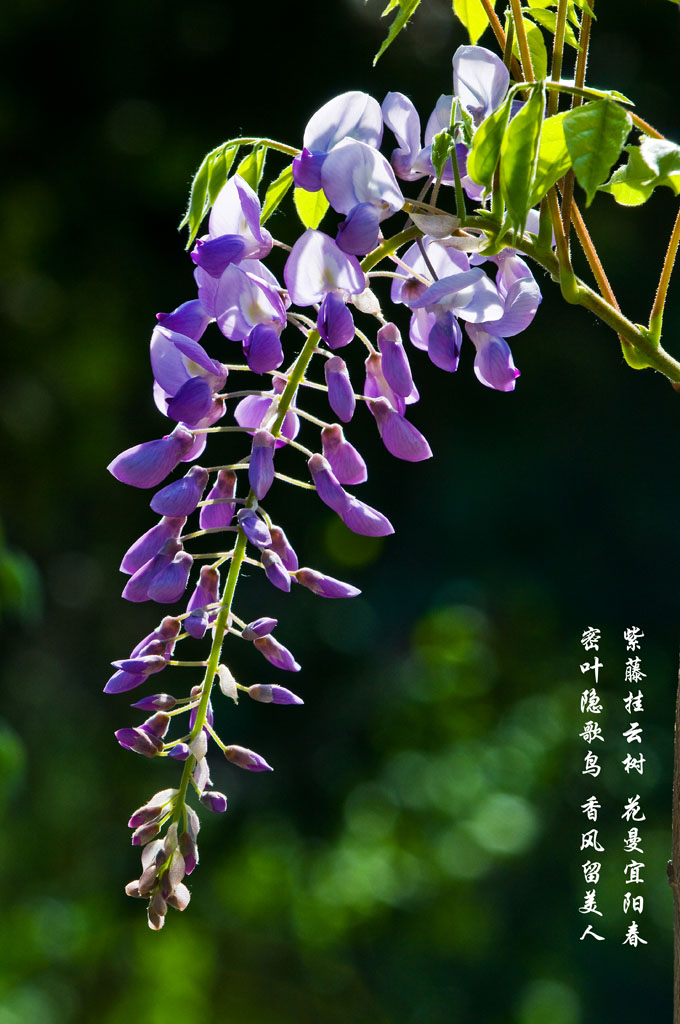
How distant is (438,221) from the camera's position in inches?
15.4

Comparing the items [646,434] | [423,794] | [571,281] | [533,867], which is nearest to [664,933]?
[533,867]

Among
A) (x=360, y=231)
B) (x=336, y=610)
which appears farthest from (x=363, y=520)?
(x=336, y=610)

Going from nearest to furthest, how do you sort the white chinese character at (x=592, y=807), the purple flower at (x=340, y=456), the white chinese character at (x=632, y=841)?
the purple flower at (x=340, y=456) → the white chinese character at (x=632, y=841) → the white chinese character at (x=592, y=807)

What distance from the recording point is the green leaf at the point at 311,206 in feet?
1.55

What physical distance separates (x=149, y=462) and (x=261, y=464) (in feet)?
0.19

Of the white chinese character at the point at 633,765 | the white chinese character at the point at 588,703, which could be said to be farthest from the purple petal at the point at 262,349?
the white chinese character at the point at 588,703

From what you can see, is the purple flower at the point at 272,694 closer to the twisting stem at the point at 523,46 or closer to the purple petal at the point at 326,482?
the purple petal at the point at 326,482

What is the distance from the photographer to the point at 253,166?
0.49 metres

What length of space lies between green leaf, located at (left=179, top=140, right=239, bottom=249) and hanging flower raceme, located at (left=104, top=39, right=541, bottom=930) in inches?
0.5

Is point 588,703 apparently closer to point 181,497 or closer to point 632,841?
point 632,841

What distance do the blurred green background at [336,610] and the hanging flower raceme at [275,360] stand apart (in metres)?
1.78

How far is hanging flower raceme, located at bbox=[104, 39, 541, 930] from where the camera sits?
42 cm

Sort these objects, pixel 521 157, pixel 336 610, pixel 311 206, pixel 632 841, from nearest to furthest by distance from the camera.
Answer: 1. pixel 521 157
2. pixel 311 206
3. pixel 632 841
4. pixel 336 610

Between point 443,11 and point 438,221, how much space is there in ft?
6.76
